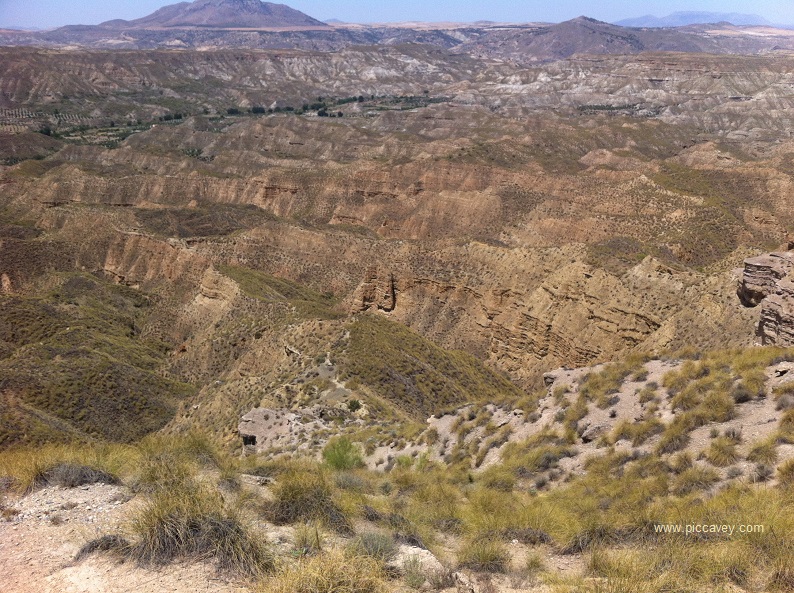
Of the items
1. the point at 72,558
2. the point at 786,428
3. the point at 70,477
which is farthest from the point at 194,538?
the point at 786,428

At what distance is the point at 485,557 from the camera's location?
816 centimetres

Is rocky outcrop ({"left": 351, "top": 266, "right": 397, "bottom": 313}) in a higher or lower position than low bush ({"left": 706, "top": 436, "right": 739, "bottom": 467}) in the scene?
lower

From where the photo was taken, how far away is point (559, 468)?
1250 centimetres

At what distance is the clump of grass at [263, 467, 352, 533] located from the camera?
900 cm

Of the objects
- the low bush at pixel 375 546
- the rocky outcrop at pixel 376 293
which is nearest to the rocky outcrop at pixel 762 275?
the low bush at pixel 375 546

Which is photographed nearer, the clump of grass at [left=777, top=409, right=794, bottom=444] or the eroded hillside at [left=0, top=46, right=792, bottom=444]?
the clump of grass at [left=777, top=409, right=794, bottom=444]

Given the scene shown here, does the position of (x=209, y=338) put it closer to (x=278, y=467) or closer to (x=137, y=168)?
(x=278, y=467)

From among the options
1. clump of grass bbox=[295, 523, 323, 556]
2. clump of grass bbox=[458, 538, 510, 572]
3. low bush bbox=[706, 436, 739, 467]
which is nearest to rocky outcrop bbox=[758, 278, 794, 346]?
low bush bbox=[706, 436, 739, 467]

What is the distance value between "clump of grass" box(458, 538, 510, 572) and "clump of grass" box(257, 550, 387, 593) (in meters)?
1.53

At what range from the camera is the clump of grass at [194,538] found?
7.45 meters

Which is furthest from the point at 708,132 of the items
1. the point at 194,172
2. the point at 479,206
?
the point at 194,172

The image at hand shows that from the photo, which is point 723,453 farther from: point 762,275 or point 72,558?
point 762,275

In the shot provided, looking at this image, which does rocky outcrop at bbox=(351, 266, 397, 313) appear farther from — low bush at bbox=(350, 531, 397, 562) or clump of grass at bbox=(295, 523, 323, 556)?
low bush at bbox=(350, 531, 397, 562)

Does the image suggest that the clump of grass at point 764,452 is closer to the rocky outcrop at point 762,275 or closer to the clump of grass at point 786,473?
the clump of grass at point 786,473
